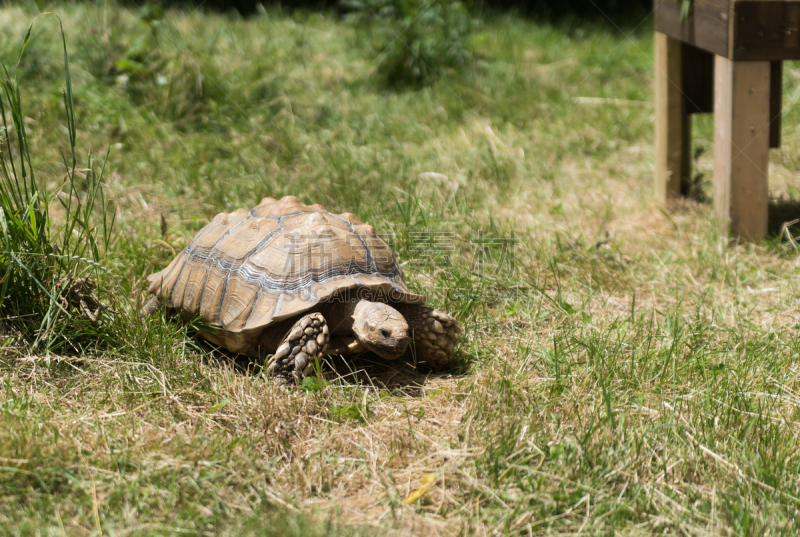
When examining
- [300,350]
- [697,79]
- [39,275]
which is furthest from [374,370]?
[697,79]

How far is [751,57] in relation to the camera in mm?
3230

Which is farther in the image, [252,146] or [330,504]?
[252,146]

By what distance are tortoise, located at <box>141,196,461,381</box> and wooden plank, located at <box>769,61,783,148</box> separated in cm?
219

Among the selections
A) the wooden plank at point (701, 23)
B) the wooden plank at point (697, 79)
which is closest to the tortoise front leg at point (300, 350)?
the wooden plank at point (701, 23)

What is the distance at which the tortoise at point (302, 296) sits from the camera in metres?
2.30

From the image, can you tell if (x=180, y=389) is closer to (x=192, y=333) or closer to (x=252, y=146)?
(x=192, y=333)

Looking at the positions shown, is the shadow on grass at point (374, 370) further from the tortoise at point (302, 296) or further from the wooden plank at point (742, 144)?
the wooden plank at point (742, 144)

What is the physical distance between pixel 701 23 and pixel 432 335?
2320mm

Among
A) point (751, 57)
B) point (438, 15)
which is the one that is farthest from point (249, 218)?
point (438, 15)

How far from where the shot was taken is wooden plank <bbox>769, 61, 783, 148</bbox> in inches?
137

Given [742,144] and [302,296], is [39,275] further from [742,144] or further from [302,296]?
[742,144]

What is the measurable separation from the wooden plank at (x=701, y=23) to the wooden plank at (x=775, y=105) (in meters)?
0.35

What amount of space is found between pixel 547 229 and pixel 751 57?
1.23 m

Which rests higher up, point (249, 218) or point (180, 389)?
point (249, 218)
